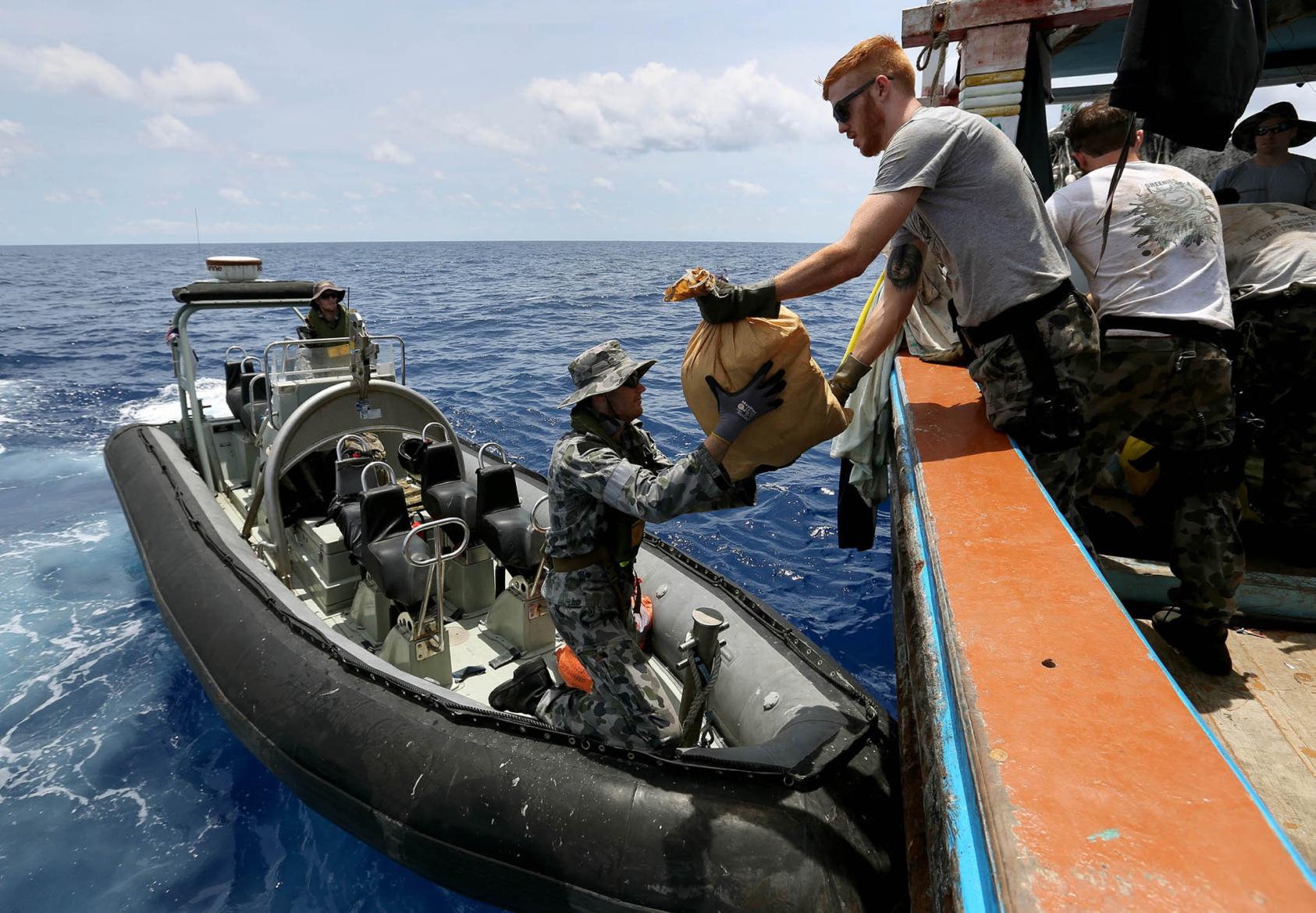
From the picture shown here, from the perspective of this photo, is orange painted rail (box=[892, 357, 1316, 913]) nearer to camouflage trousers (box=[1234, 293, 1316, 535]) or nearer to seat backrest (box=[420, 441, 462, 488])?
camouflage trousers (box=[1234, 293, 1316, 535])

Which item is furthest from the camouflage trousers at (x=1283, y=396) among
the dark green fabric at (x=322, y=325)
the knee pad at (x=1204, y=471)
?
the dark green fabric at (x=322, y=325)

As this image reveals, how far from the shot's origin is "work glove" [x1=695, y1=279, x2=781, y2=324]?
85.6 inches

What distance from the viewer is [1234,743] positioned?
8.07ft

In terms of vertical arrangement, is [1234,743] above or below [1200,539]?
below

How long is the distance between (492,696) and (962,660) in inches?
114

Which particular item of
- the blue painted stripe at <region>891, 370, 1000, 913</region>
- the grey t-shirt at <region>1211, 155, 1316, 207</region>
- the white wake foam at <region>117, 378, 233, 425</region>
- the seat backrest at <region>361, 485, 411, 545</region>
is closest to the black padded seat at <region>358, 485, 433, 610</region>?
the seat backrest at <region>361, 485, 411, 545</region>

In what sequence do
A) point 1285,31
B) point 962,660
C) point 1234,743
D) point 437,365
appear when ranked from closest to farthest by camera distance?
point 962,660
point 1234,743
point 1285,31
point 437,365

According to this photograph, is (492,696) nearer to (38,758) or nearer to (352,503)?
(352,503)

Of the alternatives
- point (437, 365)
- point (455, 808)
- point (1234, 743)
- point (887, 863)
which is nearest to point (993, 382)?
point (1234, 743)

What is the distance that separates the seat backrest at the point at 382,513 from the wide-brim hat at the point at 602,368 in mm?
2229

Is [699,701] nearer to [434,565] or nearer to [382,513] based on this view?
[434,565]

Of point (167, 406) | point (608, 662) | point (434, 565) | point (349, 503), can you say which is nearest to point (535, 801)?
point (608, 662)

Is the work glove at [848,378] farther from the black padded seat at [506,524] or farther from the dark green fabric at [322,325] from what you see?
the dark green fabric at [322,325]

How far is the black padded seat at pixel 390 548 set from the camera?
14.4ft
